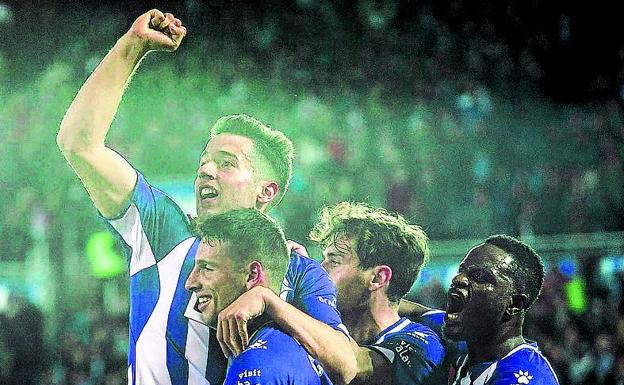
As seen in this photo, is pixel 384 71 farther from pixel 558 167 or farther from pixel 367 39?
pixel 558 167

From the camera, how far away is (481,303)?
132 inches

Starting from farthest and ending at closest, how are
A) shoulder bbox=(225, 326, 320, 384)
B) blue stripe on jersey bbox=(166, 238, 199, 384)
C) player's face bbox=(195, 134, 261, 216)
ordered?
player's face bbox=(195, 134, 261, 216)
blue stripe on jersey bbox=(166, 238, 199, 384)
shoulder bbox=(225, 326, 320, 384)

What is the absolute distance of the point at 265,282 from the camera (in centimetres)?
317

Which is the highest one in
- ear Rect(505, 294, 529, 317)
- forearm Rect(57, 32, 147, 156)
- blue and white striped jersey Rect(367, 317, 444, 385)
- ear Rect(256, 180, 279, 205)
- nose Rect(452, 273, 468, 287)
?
forearm Rect(57, 32, 147, 156)

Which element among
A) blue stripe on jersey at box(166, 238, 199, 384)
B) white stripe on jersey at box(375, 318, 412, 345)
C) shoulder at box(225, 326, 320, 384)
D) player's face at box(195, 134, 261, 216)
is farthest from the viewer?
white stripe on jersey at box(375, 318, 412, 345)

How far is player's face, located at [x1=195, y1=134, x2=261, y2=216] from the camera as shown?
Result: 10.6ft

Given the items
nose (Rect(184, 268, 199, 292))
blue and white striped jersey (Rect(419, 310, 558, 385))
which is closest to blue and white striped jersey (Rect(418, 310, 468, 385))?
blue and white striped jersey (Rect(419, 310, 558, 385))

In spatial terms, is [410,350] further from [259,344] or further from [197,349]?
[197,349]

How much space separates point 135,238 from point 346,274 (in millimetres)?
706

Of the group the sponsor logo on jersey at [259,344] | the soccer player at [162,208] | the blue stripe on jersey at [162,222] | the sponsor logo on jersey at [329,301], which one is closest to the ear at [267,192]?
the soccer player at [162,208]

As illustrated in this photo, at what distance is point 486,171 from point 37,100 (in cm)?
163

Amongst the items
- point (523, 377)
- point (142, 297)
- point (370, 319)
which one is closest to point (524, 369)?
point (523, 377)

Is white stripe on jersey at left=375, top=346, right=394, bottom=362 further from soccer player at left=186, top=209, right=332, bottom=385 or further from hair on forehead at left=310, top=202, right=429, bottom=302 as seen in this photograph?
soccer player at left=186, top=209, right=332, bottom=385

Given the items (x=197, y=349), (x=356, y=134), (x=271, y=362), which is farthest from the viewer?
(x=356, y=134)
